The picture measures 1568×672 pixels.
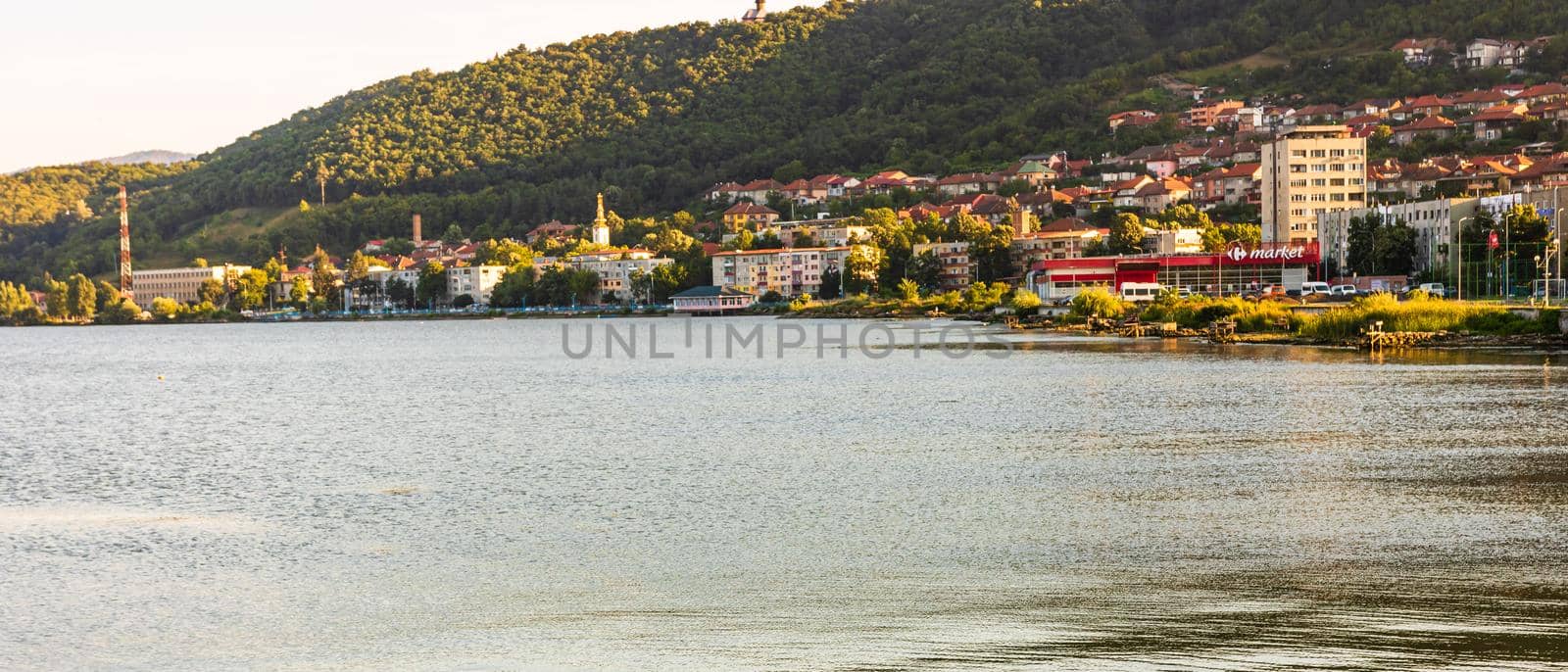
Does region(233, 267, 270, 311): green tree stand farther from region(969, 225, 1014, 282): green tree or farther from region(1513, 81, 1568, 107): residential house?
region(1513, 81, 1568, 107): residential house

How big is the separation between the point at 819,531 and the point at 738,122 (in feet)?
539

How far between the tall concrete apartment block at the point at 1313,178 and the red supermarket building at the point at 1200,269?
5999mm

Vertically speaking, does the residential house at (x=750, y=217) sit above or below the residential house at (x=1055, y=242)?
above

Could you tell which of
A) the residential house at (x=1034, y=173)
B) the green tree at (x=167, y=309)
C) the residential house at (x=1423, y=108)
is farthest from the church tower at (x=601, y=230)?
the residential house at (x=1423, y=108)

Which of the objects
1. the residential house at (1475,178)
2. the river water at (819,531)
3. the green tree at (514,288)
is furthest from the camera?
the green tree at (514,288)

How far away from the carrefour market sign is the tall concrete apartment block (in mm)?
11937

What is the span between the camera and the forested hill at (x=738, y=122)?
15762 centimetres

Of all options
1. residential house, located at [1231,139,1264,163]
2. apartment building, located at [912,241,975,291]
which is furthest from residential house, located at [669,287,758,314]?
residential house, located at [1231,139,1264,163]

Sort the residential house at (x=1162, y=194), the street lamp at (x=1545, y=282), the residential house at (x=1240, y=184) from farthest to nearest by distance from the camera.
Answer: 1. the residential house at (x=1162, y=194)
2. the residential house at (x=1240, y=184)
3. the street lamp at (x=1545, y=282)

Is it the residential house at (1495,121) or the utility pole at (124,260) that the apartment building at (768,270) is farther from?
the utility pole at (124,260)

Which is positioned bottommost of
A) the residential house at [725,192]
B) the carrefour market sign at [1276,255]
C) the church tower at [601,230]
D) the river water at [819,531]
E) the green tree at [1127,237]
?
the river water at [819,531]

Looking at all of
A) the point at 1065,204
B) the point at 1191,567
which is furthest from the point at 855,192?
the point at 1191,567

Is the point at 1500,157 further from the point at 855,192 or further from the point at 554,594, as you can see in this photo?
the point at 554,594

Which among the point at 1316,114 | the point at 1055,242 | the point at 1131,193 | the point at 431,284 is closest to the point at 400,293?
the point at 431,284
